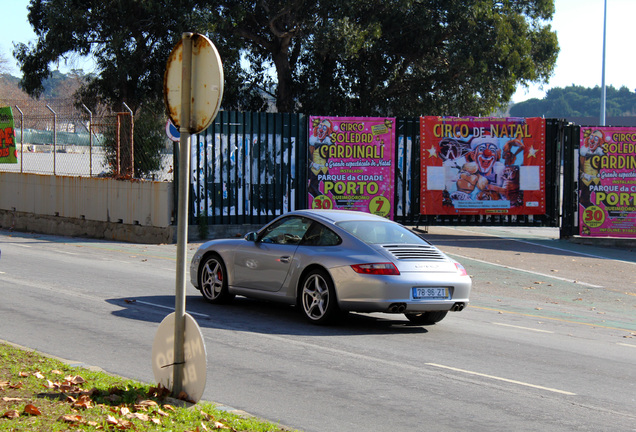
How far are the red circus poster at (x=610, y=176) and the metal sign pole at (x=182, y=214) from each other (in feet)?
54.3

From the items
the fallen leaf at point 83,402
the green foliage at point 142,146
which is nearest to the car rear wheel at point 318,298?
the fallen leaf at point 83,402

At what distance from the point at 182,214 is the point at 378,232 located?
4.80 metres

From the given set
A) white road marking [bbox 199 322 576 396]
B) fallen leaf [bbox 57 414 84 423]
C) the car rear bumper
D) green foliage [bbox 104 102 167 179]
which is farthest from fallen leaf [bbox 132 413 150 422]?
green foliage [bbox 104 102 167 179]

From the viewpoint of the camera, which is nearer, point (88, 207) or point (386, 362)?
point (386, 362)

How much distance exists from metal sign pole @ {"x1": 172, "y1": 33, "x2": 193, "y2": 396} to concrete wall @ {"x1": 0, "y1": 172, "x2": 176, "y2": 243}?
14180mm

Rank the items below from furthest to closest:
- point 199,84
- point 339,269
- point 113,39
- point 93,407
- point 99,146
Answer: point 113,39
point 99,146
point 339,269
point 199,84
point 93,407

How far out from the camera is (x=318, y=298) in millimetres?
9797

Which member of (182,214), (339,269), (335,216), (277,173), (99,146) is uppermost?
(99,146)

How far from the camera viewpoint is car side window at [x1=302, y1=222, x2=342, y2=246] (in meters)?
9.99

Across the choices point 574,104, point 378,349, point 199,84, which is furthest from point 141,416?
point 574,104

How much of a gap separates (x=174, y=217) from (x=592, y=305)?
10481 mm

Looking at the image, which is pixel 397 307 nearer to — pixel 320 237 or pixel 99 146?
pixel 320 237

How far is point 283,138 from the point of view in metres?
20.7

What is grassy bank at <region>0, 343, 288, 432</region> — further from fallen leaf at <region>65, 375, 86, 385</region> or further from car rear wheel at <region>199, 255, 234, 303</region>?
car rear wheel at <region>199, 255, 234, 303</region>
